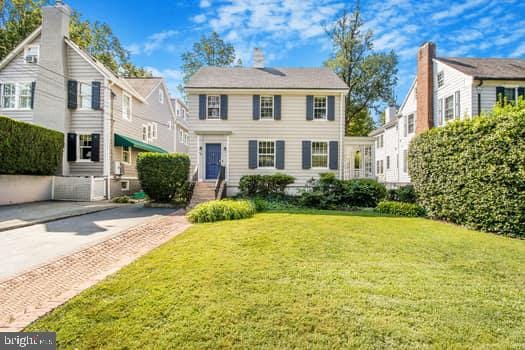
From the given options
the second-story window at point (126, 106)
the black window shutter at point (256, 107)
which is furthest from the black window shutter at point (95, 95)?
the black window shutter at point (256, 107)

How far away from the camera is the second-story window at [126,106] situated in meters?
16.3

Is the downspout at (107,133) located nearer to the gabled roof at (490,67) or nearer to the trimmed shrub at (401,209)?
the trimmed shrub at (401,209)

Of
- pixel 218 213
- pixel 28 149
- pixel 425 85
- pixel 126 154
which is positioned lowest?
pixel 218 213

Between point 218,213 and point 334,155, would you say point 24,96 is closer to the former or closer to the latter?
point 218,213

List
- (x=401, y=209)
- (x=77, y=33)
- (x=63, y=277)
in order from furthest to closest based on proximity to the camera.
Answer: (x=77, y=33) < (x=401, y=209) < (x=63, y=277)

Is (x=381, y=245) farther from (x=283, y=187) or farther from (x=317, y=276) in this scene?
(x=283, y=187)

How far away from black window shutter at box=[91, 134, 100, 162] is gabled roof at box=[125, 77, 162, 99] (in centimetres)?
602

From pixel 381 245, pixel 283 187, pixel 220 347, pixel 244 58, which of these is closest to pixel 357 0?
pixel 244 58

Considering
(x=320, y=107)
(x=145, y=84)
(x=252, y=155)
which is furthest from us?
(x=145, y=84)

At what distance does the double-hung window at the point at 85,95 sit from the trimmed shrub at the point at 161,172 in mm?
5899

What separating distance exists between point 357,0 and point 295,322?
28.1 meters

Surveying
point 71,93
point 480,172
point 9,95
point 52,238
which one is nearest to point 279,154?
point 480,172

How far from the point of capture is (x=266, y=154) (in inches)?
550

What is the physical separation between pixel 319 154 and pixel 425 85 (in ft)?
27.8
